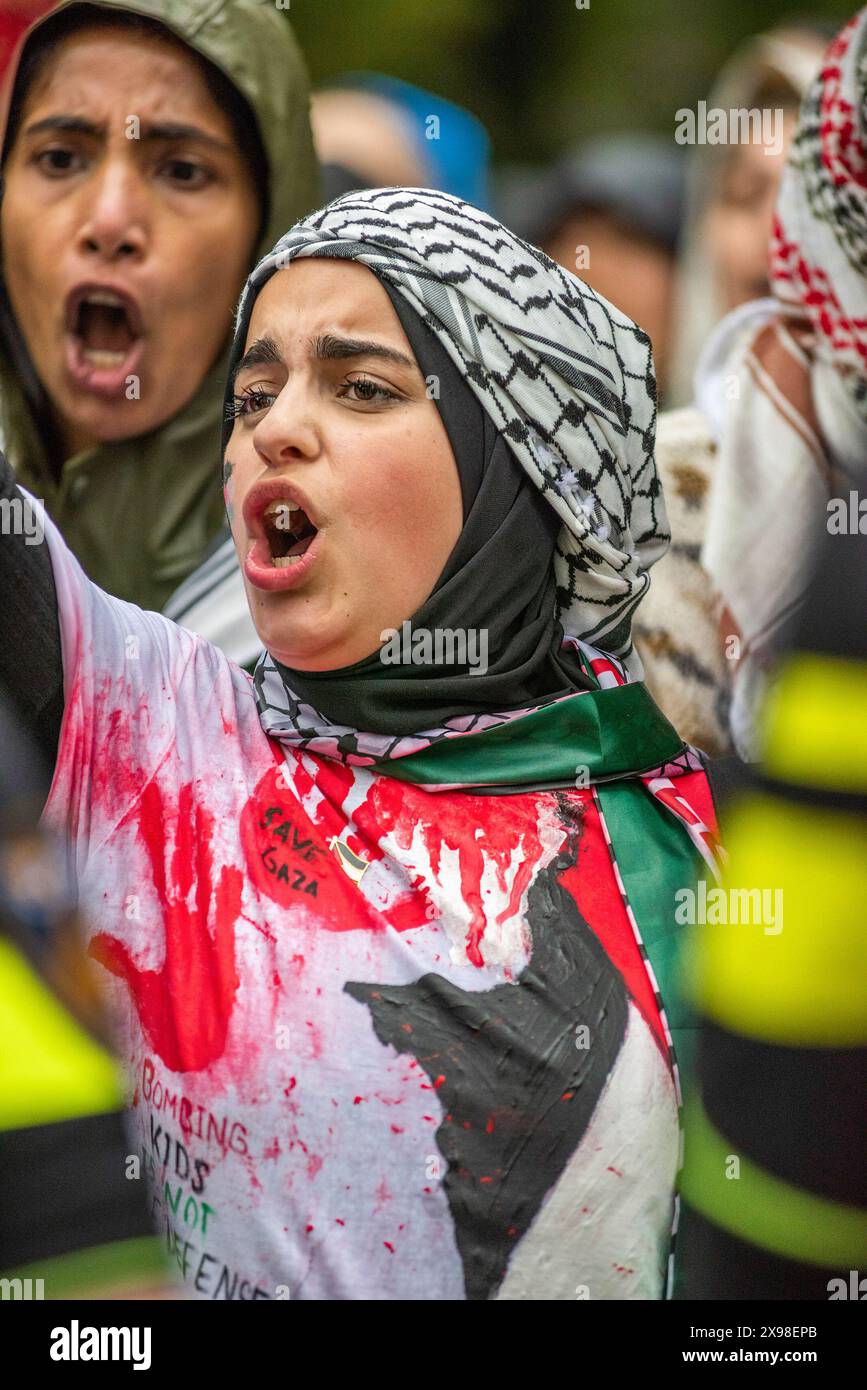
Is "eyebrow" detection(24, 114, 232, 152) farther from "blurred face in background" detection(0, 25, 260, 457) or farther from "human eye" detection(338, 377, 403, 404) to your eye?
"human eye" detection(338, 377, 403, 404)

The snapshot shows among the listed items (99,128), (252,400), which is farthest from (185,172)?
(252,400)

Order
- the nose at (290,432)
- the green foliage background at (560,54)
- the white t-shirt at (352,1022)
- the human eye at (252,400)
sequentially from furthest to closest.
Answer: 1. the green foliage background at (560,54)
2. the human eye at (252,400)
3. the nose at (290,432)
4. the white t-shirt at (352,1022)

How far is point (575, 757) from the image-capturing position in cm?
222

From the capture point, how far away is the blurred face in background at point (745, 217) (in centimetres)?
367

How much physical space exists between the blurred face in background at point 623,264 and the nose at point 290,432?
210cm

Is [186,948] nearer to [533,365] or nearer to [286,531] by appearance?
[286,531]

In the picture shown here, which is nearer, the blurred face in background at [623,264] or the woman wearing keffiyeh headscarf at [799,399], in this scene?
the woman wearing keffiyeh headscarf at [799,399]

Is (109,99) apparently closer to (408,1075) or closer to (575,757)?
(575,757)

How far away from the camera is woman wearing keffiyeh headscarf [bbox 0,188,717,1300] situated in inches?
76.7

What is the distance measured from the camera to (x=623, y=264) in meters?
4.17

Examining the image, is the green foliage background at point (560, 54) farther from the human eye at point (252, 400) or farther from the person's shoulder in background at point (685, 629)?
the human eye at point (252, 400)

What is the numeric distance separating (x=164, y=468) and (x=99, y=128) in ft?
2.02

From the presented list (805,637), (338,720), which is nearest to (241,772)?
(338,720)

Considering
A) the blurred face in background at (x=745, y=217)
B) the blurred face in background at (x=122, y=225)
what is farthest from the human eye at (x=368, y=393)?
the blurred face in background at (x=745, y=217)
